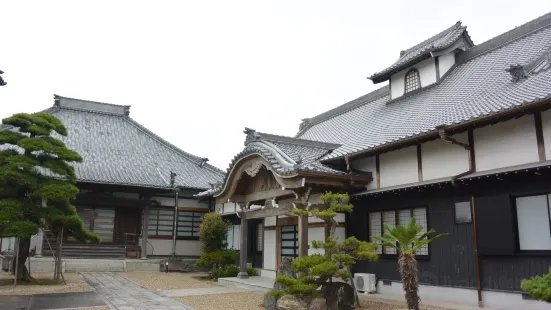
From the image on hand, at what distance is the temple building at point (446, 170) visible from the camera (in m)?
9.84

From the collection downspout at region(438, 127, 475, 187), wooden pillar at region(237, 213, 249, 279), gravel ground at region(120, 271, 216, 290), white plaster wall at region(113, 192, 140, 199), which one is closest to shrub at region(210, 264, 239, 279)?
gravel ground at region(120, 271, 216, 290)

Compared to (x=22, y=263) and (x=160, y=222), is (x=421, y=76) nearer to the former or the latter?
(x=160, y=222)

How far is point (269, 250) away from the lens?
18.5 m

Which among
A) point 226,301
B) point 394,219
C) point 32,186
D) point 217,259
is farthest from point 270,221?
point 32,186

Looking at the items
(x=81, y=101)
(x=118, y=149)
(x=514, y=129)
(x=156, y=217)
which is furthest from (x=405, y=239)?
(x=81, y=101)

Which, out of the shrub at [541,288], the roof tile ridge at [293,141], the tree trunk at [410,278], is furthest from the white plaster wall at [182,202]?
the shrub at [541,288]

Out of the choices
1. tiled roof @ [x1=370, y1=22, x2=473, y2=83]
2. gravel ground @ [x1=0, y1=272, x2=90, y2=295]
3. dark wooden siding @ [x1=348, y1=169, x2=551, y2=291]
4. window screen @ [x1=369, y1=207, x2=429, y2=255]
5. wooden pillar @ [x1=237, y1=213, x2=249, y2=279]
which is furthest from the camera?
wooden pillar @ [x1=237, y1=213, x2=249, y2=279]

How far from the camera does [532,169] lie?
932 cm

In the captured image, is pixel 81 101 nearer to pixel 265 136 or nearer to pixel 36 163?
pixel 36 163

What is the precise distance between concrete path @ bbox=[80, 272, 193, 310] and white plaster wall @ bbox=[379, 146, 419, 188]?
684 cm

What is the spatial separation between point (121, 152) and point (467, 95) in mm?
20941

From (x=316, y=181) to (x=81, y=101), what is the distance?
23.5 meters

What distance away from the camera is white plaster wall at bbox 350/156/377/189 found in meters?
13.8

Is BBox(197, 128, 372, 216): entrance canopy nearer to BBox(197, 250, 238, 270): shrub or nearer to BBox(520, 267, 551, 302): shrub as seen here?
BBox(197, 250, 238, 270): shrub
